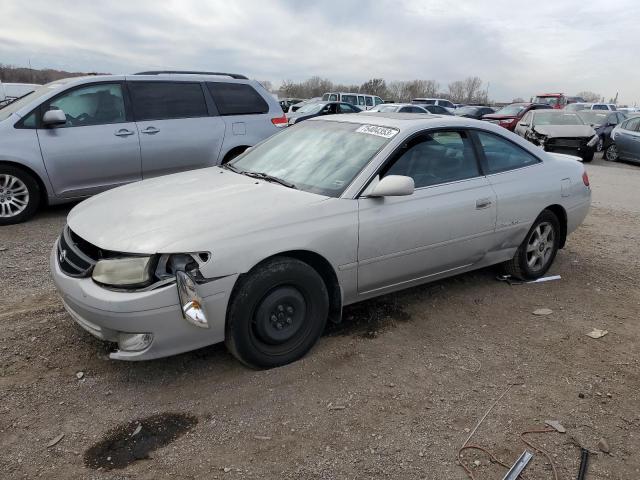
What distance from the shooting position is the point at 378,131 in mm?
3789

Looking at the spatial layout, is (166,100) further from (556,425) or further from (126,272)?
(556,425)

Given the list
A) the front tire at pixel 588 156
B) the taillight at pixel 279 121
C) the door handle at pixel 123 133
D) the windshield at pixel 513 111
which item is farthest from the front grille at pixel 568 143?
the door handle at pixel 123 133

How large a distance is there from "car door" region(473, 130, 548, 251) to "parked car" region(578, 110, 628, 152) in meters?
13.3

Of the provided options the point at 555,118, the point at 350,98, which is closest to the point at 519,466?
the point at 555,118

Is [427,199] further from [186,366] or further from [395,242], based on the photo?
→ [186,366]

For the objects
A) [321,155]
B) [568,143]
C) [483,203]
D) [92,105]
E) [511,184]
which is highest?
[92,105]

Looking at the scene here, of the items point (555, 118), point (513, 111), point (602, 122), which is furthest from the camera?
point (513, 111)

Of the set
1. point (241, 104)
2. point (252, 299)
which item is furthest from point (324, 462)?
point (241, 104)

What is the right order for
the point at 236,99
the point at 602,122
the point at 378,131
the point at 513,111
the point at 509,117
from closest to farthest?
the point at 378,131 < the point at 236,99 < the point at 602,122 < the point at 509,117 < the point at 513,111

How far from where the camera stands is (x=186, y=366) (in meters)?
3.22

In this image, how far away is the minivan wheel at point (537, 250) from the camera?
4.64 meters

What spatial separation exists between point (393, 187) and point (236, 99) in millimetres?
4774

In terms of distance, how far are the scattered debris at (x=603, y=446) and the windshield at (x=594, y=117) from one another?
55.8ft

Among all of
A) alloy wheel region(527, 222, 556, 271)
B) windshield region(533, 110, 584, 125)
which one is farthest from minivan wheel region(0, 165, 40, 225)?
windshield region(533, 110, 584, 125)
